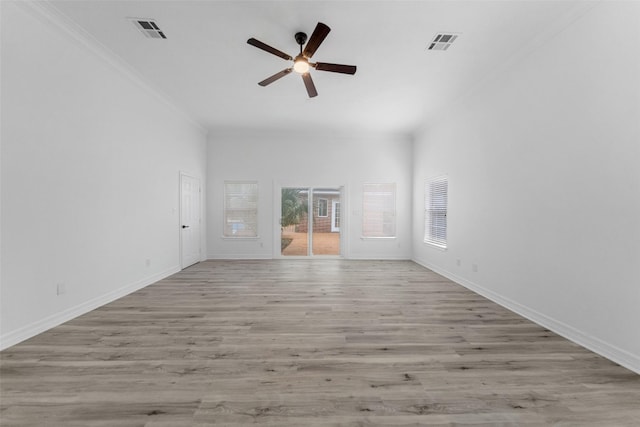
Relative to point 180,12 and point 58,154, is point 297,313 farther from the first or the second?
point 180,12

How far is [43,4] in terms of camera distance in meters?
2.56

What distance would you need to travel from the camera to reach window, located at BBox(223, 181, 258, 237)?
6785mm

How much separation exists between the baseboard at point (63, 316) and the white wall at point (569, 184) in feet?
16.9

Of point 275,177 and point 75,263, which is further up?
point 275,177

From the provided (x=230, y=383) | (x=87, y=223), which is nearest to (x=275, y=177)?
(x=87, y=223)

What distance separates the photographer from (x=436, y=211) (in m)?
5.66

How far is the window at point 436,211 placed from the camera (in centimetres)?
531

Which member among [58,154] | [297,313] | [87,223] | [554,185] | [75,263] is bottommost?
[297,313]

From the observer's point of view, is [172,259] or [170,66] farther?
[172,259]

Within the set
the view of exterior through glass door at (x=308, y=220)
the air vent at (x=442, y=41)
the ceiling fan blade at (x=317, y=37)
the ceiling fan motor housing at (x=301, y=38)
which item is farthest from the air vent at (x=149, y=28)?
the view of exterior through glass door at (x=308, y=220)

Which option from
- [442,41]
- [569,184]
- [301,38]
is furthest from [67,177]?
[569,184]

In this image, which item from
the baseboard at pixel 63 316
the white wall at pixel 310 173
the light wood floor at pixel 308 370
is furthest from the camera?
the white wall at pixel 310 173

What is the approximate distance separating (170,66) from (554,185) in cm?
489

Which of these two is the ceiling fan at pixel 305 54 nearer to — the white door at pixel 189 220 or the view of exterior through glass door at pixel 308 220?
the white door at pixel 189 220
